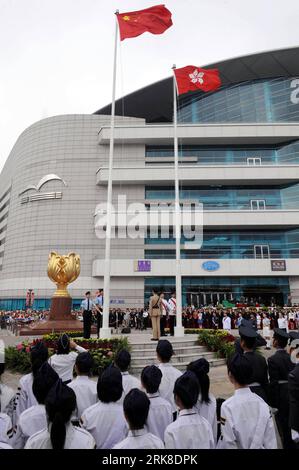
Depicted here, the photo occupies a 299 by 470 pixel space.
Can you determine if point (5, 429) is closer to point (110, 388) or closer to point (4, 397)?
point (4, 397)

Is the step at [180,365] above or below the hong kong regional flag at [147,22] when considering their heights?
below

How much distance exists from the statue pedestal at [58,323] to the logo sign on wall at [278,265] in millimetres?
21853

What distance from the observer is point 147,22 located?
1161 centimetres

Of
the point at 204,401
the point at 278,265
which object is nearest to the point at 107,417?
the point at 204,401

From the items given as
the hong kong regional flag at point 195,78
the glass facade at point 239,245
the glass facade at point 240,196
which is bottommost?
the glass facade at point 239,245

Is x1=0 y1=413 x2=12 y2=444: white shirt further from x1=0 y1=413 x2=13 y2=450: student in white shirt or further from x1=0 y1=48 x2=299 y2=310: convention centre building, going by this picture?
x1=0 y1=48 x2=299 y2=310: convention centre building

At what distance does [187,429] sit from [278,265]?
30.0m

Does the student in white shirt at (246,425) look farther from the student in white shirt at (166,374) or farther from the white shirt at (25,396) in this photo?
the white shirt at (25,396)

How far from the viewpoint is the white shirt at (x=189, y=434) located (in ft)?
7.63

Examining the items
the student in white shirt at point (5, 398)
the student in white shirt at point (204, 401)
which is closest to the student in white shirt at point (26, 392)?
the student in white shirt at point (5, 398)

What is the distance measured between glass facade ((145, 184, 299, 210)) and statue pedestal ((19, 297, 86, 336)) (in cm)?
2068

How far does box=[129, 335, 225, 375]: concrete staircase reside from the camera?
9.01 m

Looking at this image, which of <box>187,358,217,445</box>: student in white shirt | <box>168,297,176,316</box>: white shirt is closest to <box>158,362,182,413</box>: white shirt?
<box>187,358,217,445</box>: student in white shirt

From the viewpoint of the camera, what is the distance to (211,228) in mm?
32062
